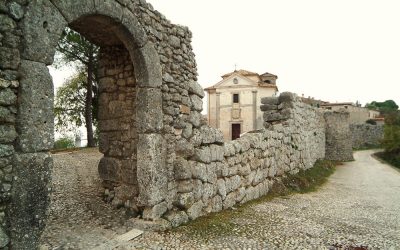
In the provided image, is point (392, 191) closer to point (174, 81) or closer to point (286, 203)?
point (286, 203)

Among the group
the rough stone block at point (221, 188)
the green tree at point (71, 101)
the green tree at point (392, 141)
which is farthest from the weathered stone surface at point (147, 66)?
the green tree at point (392, 141)

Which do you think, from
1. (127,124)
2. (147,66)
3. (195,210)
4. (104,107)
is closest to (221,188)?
(195,210)

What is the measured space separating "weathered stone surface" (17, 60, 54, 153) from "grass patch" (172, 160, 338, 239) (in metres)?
2.46

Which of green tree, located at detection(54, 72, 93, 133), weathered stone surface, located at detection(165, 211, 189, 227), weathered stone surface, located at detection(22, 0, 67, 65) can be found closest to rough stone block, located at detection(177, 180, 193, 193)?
weathered stone surface, located at detection(165, 211, 189, 227)

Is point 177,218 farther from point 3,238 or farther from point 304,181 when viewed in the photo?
point 304,181

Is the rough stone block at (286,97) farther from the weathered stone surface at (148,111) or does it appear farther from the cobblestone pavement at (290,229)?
the weathered stone surface at (148,111)

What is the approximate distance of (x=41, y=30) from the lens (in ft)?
10.4

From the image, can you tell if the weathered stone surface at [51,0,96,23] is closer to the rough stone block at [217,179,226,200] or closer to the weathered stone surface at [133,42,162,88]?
the weathered stone surface at [133,42,162,88]

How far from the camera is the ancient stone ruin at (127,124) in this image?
301 centimetres

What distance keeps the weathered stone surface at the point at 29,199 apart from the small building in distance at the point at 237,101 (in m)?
27.8

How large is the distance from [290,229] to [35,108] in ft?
13.4

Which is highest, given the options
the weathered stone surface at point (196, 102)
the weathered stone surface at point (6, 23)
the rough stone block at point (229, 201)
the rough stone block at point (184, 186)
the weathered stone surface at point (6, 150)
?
the weathered stone surface at point (6, 23)

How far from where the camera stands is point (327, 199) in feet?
25.2

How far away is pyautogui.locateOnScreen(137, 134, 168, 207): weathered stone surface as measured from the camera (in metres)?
4.83
